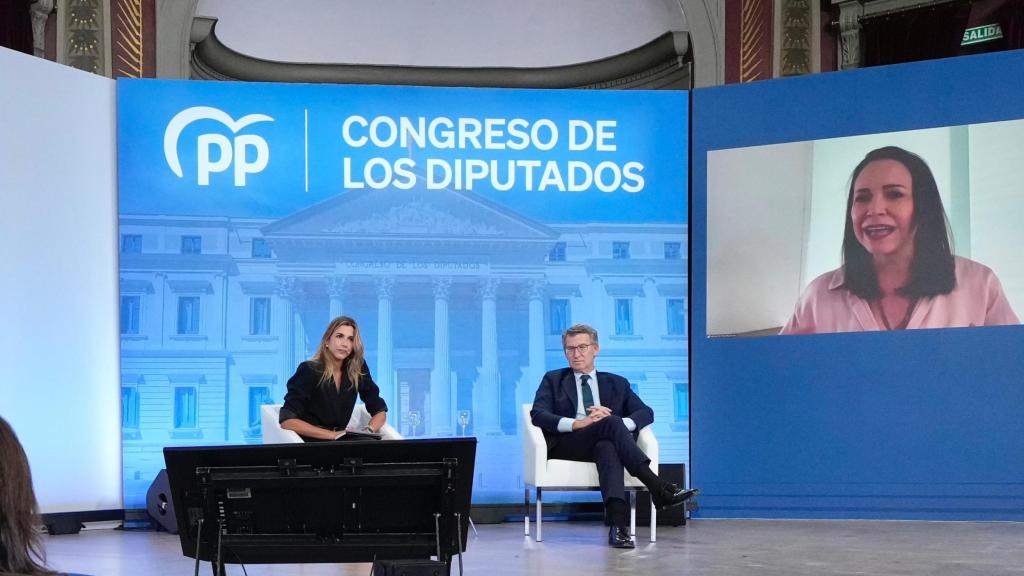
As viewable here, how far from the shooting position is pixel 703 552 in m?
4.82

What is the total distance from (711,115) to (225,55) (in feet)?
12.5

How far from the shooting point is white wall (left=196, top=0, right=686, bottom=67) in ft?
28.8

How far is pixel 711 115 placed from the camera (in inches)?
265

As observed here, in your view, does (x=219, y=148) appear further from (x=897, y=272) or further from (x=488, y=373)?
(x=897, y=272)

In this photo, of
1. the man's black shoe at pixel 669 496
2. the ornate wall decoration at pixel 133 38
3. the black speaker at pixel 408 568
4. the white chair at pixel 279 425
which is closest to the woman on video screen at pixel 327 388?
the white chair at pixel 279 425

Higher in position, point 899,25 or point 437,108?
point 899,25

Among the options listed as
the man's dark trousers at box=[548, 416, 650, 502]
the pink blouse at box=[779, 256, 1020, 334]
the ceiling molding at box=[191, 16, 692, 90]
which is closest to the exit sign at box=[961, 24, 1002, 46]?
the ceiling molding at box=[191, 16, 692, 90]

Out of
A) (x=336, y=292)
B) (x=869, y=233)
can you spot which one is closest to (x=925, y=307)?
(x=869, y=233)

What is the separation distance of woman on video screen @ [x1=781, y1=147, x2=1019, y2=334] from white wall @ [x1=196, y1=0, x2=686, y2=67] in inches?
110

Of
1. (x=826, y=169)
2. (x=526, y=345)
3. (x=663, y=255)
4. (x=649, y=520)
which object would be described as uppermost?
(x=826, y=169)

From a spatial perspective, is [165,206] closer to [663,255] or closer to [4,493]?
[663,255]

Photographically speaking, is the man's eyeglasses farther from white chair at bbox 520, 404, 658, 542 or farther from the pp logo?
the pp logo

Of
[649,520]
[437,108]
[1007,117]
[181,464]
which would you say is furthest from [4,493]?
[1007,117]

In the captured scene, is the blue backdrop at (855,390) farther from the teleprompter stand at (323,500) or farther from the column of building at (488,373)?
the teleprompter stand at (323,500)
